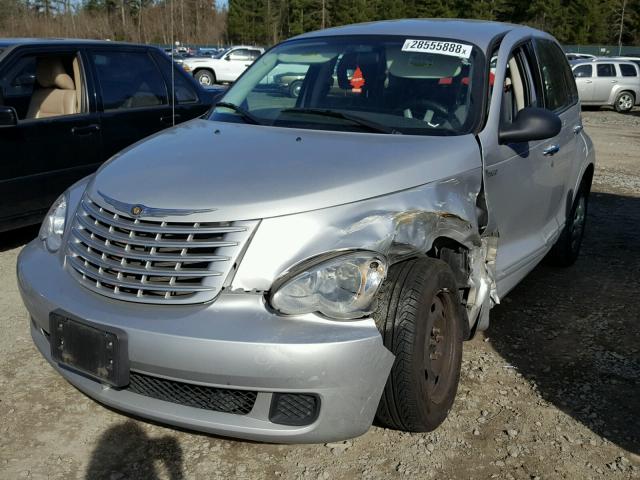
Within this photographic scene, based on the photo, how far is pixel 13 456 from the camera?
2.79 m

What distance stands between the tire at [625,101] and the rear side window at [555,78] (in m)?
18.8

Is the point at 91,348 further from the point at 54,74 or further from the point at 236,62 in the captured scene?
the point at 236,62

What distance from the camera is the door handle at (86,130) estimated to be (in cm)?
576

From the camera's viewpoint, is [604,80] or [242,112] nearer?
[242,112]

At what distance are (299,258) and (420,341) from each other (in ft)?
1.92

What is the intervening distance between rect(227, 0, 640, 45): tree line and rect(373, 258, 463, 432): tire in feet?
203

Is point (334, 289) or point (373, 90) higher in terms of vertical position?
point (373, 90)

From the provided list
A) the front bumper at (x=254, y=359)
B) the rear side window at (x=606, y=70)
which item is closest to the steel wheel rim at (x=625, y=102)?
the rear side window at (x=606, y=70)

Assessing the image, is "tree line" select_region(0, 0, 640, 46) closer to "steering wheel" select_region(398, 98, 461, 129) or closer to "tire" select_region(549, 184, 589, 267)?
"tire" select_region(549, 184, 589, 267)

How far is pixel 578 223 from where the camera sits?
5434mm

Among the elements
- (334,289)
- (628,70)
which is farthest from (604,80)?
(334,289)

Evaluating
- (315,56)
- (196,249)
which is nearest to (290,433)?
(196,249)

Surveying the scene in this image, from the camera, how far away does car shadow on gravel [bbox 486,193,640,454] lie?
3277 mm

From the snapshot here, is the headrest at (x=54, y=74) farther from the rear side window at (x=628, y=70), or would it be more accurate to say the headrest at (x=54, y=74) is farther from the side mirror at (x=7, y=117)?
the rear side window at (x=628, y=70)
